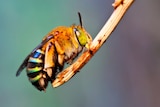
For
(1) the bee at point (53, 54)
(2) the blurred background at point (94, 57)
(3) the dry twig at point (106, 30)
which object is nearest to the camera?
(3) the dry twig at point (106, 30)

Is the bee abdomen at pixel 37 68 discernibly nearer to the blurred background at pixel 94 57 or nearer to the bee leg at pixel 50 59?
the bee leg at pixel 50 59

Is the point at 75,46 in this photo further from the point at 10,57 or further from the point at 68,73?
the point at 10,57

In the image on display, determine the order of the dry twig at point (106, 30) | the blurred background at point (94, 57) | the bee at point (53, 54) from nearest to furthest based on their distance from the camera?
the dry twig at point (106, 30) → the bee at point (53, 54) → the blurred background at point (94, 57)

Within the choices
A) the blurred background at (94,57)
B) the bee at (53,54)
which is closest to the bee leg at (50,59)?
the bee at (53,54)

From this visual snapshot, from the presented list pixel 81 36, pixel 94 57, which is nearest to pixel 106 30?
pixel 81 36

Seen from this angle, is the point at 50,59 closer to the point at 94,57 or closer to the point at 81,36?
the point at 81,36

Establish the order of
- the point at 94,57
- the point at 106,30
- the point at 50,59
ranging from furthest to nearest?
the point at 94,57 < the point at 50,59 < the point at 106,30

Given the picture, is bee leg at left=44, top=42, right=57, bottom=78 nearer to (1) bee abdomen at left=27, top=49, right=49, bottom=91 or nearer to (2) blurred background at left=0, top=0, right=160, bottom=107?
(1) bee abdomen at left=27, top=49, right=49, bottom=91
